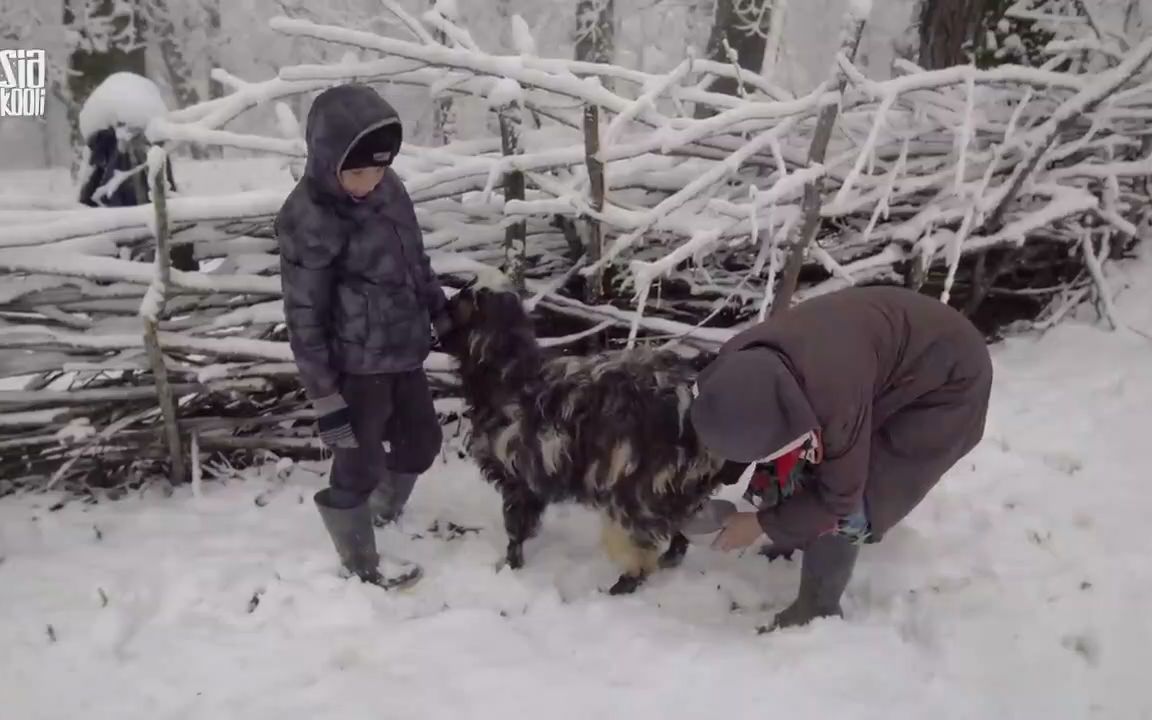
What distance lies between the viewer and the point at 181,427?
3895 mm

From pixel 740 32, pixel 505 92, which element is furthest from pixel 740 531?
pixel 740 32

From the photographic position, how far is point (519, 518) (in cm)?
326

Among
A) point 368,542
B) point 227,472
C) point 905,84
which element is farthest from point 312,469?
point 905,84

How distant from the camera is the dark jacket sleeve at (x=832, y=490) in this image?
2262mm

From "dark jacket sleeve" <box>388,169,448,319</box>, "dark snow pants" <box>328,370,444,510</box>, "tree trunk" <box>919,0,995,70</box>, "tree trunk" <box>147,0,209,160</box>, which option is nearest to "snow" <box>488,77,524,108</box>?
"dark jacket sleeve" <box>388,169,448,319</box>

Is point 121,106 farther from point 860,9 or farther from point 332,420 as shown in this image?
point 860,9

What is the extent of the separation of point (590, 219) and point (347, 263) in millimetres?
1413

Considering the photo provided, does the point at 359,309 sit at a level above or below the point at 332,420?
above

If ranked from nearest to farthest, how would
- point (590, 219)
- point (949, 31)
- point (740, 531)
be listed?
point (740, 531) → point (590, 219) → point (949, 31)

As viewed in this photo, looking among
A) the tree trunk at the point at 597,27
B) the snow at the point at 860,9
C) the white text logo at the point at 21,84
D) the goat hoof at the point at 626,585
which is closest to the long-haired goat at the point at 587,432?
the goat hoof at the point at 626,585

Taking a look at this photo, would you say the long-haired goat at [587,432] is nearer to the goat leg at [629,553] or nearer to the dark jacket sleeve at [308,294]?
the goat leg at [629,553]

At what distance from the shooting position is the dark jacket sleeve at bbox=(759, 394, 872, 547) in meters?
2.26

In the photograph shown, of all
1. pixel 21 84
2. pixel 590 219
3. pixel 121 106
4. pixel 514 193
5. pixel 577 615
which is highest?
pixel 21 84

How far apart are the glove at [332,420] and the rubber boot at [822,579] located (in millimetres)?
1692
